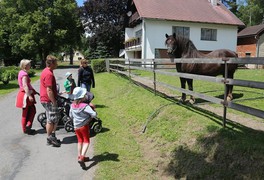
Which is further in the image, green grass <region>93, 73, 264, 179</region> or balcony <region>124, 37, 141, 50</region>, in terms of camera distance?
balcony <region>124, 37, 141, 50</region>

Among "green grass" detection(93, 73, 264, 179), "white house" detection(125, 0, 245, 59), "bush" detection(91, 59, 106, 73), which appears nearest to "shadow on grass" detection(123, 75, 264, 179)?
"green grass" detection(93, 73, 264, 179)

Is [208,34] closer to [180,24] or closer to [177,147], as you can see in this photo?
[180,24]

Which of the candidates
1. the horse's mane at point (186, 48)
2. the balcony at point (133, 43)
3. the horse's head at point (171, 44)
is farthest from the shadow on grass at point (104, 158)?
the balcony at point (133, 43)

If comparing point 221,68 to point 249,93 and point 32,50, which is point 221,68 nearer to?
point 249,93

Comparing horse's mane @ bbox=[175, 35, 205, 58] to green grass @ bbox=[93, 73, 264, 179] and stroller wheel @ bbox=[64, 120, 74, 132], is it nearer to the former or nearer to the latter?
green grass @ bbox=[93, 73, 264, 179]

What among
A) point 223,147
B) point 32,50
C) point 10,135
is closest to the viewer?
point 223,147

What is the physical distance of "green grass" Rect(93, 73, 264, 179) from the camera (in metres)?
3.90

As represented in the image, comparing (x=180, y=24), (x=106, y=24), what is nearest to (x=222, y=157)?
(x=180, y=24)

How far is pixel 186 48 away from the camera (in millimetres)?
7797

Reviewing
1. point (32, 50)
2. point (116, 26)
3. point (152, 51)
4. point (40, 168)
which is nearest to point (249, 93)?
point (40, 168)

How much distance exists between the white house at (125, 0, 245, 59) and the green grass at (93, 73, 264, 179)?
22.1 metres

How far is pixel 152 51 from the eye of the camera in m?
28.8

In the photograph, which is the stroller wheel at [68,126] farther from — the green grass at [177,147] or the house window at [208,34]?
the house window at [208,34]

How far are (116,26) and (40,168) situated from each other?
3722cm
